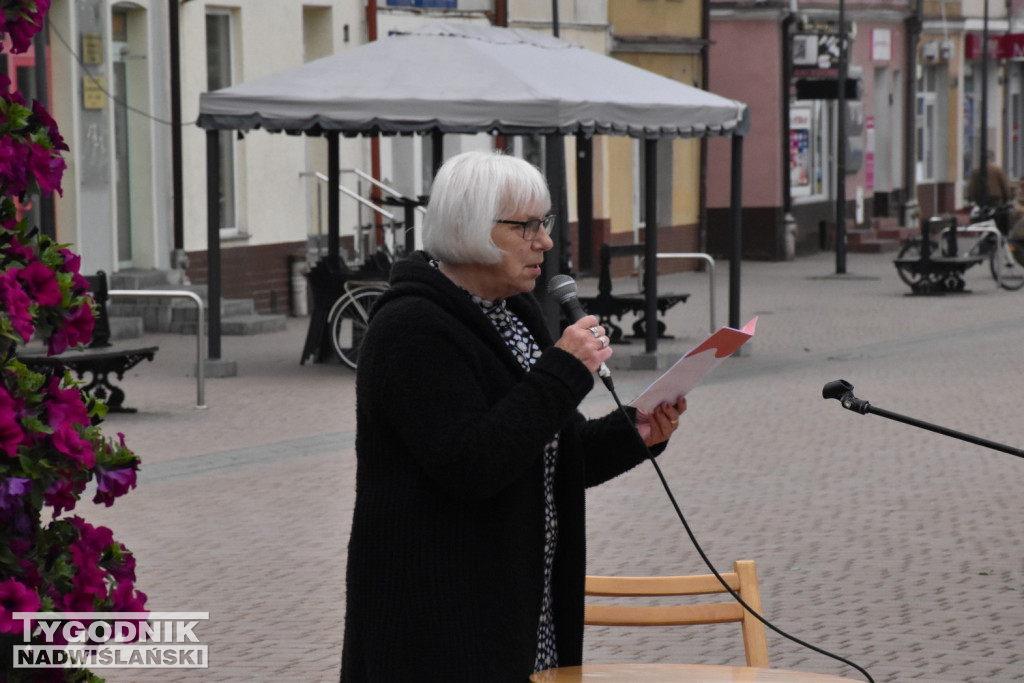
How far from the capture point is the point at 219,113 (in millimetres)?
15367

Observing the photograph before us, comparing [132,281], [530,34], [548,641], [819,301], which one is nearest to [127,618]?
[548,641]

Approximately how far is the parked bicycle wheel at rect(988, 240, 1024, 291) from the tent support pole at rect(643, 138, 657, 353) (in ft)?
35.1

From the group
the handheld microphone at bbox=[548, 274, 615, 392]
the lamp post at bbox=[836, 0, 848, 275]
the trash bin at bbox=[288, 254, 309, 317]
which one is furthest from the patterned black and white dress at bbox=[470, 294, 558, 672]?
the lamp post at bbox=[836, 0, 848, 275]

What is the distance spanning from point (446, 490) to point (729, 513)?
6.38 metres

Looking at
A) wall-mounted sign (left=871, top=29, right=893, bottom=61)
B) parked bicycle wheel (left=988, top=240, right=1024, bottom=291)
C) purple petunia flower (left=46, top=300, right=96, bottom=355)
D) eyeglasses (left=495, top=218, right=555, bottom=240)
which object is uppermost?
wall-mounted sign (left=871, top=29, right=893, bottom=61)

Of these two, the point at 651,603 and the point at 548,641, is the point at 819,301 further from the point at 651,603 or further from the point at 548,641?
the point at 548,641

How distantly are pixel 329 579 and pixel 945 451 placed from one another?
5.13 meters

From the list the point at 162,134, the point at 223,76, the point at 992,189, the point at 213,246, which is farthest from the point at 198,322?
the point at 992,189

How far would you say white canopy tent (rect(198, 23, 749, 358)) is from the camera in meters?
15.3

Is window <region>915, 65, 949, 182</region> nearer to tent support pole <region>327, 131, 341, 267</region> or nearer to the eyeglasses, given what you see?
tent support pole <region>327, 131, 341, 267</region>

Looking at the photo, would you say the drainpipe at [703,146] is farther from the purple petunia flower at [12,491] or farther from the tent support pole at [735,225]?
the purple petunia flower at [12,491]

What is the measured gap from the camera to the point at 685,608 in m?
3.84

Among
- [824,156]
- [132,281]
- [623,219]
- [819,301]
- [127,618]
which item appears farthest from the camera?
[824,156]

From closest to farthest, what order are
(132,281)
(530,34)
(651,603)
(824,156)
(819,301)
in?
(651,603), (530,34), (132,281), (819,301), (824,156)
